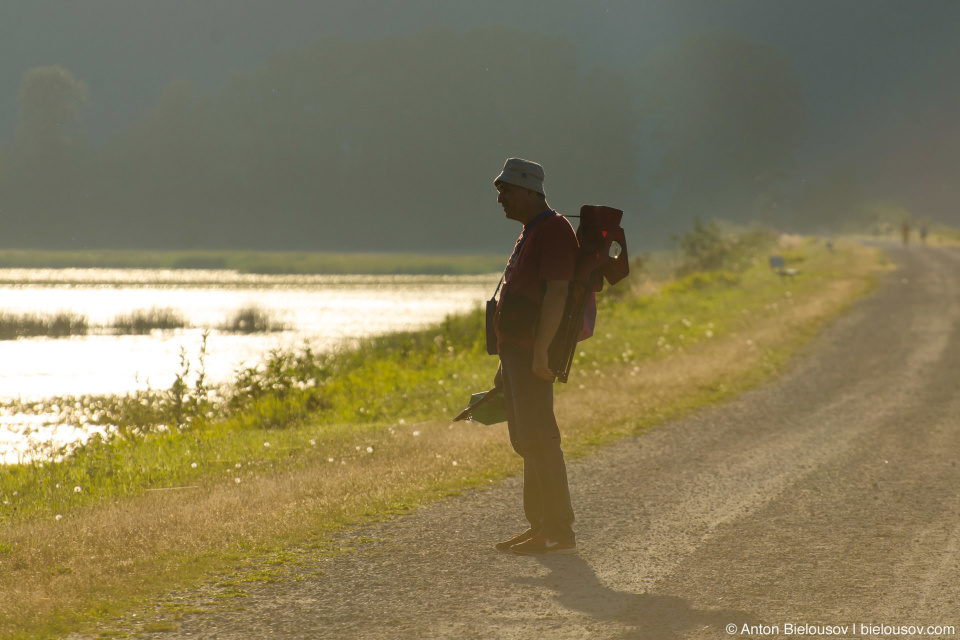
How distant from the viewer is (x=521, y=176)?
503 cm

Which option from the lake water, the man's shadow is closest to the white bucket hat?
the man's shadow

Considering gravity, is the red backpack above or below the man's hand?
above

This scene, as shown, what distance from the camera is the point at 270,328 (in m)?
32.3

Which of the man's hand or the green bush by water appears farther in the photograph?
the green bush by water

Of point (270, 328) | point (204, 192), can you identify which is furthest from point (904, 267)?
point (204, 192)

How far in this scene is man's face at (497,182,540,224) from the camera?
5078 mm

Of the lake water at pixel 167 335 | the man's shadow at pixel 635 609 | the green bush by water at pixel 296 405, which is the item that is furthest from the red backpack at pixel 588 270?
the lake water at pixel 167 335

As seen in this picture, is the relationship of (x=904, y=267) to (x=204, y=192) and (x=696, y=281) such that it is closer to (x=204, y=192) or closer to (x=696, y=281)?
(x=696, y=281)

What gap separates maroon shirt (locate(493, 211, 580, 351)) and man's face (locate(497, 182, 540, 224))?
0.56 feet

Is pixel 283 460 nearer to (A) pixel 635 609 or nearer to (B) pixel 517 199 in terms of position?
(B) pixel 517 199

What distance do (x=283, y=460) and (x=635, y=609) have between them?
5011mm

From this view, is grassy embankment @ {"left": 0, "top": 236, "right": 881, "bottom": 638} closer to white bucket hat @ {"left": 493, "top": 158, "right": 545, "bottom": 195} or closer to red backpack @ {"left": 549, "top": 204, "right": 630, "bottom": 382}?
red backpack @ {"left": 549, "top": 204, "right": 630, "bottom": 382}

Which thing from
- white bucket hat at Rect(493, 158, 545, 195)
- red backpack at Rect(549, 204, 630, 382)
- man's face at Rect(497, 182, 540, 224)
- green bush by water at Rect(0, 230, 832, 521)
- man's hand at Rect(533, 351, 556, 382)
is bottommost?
green bush by water at Rect(0, 230, 832, 521)

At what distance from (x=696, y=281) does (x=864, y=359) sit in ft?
61.5
